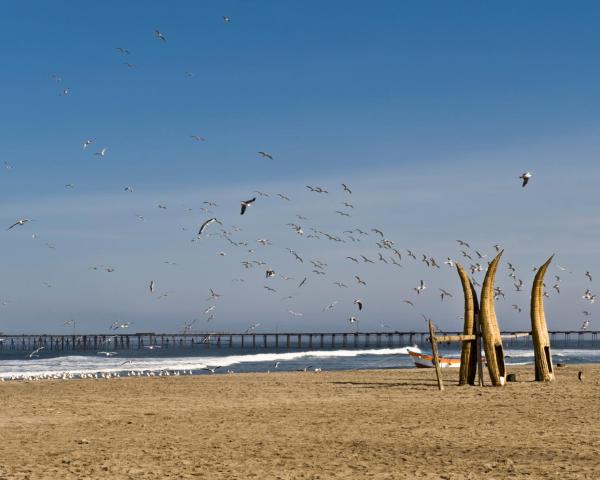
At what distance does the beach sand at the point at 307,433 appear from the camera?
13.9m

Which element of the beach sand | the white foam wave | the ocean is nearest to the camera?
the beach sand

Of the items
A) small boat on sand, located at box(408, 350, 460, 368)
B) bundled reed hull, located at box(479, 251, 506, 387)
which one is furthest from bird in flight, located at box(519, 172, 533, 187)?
small boat on sand, located at box(408, 350, 460, 368)

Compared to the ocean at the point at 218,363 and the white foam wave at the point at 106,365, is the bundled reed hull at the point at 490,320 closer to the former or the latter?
the ocean at the point at 218,363

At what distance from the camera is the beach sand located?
547 inches

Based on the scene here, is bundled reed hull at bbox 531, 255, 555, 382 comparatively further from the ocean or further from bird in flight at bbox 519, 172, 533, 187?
the ocean

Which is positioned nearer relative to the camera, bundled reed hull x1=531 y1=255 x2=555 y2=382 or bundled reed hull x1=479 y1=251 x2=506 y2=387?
bundled reed hull x1=479 y1=251 x2=506 y2=387

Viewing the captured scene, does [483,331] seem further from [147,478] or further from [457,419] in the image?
[147,478]

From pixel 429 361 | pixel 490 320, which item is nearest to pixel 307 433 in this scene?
pixel 490 320

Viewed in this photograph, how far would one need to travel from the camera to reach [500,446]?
1596cm

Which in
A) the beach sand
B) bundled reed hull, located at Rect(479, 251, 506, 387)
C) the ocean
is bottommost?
the ocean

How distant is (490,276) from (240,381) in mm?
13022

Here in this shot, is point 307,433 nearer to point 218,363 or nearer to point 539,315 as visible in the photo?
point 539,315

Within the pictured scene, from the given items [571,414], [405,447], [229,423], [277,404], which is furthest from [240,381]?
[405,447]

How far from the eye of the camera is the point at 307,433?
1830 centimetres
